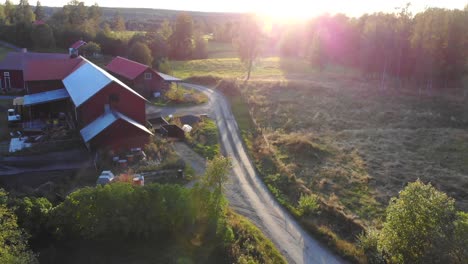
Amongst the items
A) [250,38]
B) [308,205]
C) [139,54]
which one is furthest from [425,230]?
[139,54]

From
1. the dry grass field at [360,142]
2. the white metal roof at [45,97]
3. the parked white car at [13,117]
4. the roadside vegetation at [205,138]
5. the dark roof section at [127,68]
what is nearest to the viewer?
→ the dry grass field at [360,142]

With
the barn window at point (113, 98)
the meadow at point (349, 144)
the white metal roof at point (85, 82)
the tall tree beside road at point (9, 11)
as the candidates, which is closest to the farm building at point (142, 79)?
the meadow at point (349, 144)

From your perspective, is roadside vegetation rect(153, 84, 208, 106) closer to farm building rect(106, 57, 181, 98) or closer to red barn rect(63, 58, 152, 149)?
farm building rect(106, 57, 181, 98)

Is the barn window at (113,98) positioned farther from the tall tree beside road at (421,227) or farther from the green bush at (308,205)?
the tall tree beside road at (421,227)

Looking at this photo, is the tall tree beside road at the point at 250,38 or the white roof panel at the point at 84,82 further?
the tall tree beside road at the point at 250,38

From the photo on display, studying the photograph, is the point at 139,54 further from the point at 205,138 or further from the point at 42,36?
the point at 205,138

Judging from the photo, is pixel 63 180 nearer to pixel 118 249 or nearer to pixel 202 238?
pixel 118 249

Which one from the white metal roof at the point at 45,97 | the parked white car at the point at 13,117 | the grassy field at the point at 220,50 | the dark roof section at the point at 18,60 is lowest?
the parked white car at the point at 13,117

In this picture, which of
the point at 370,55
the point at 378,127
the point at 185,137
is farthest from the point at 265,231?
the point at 370,55
